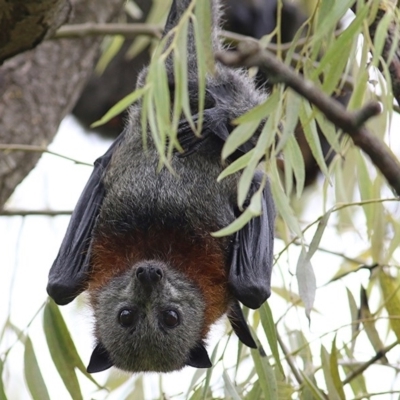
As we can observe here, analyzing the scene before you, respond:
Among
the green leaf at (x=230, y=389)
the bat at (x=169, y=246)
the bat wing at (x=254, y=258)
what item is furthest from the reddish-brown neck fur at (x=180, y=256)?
the green leaf at (x=230, y=389)

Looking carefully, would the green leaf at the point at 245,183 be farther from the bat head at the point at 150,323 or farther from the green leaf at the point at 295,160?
the bat head at the point at 150,323

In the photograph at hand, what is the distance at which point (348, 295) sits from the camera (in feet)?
12.3

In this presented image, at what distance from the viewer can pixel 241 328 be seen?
3.51 metres

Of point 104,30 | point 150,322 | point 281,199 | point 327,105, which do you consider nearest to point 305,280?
point 281,199

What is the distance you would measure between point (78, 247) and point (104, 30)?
141 centimetres

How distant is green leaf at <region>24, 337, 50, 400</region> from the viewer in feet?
11.7

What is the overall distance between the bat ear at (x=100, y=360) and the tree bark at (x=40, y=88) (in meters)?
1.03

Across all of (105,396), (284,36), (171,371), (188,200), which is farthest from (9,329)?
(284,36)

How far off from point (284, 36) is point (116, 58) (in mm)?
1798

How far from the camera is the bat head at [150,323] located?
3656mm

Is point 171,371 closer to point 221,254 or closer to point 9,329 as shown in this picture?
point 221,254

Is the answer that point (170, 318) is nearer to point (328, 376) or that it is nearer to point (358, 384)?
point (328, 376)

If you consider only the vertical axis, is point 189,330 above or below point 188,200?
below

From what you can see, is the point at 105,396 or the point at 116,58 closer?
the point at 105,396
